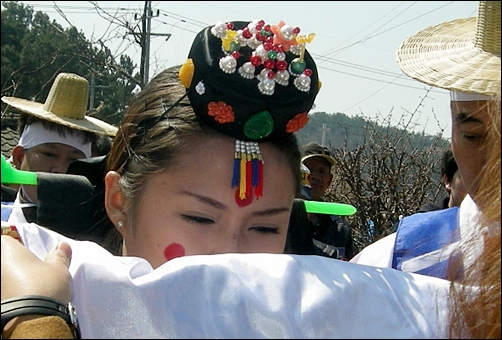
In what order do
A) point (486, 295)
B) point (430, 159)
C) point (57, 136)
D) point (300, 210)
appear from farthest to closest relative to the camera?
point (430, 159) < point (57, 136) < point (300, 210) < point (486, 295)

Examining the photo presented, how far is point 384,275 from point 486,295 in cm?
15

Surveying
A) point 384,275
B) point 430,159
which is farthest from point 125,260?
point 430,159

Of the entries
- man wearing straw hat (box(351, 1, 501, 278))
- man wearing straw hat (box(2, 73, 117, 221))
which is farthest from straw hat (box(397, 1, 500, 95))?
man wearing straw hat (box(2, 73, 117, 221))

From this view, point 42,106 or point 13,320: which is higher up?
point 42,106

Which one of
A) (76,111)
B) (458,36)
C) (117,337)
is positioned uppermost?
(458,36)

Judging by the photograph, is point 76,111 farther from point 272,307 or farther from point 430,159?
point 430,159

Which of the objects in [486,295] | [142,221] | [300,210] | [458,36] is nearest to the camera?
[486,295]

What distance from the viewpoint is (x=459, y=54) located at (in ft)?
5.28

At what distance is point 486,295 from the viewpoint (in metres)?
0.82

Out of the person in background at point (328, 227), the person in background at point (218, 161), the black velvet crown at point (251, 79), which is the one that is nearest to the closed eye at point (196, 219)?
the person in background at point (218, 161)

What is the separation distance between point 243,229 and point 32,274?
1.90 feet

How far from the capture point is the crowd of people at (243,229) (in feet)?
2.76

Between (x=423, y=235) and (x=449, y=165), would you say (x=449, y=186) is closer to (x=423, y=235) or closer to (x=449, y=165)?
(x=449, y=165)

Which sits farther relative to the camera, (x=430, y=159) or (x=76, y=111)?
(x=430, y=159)
